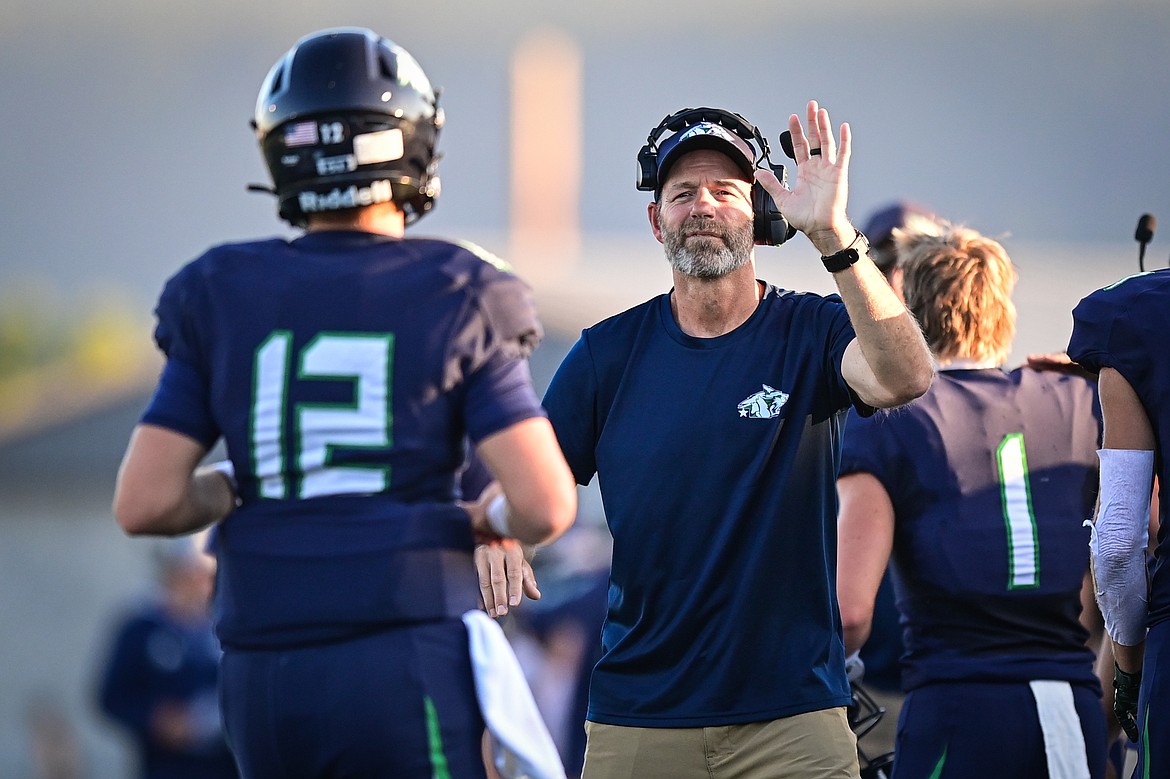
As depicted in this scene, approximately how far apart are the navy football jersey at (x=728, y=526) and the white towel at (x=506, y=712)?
84 centimetres

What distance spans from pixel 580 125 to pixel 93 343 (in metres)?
10.6

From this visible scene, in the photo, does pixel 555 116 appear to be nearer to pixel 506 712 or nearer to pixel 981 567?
pixel 981 567

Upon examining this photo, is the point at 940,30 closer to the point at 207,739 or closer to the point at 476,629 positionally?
the point at 207,739

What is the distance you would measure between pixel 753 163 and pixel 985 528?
116 cm

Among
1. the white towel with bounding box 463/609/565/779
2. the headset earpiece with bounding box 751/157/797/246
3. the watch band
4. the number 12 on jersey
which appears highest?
the headset earpiece with bounding box 751/157/797/246

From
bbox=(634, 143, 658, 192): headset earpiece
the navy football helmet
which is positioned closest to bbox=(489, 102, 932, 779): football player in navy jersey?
bbox=(634, 143, 658, 192): headset earpiece

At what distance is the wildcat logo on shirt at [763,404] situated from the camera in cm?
375

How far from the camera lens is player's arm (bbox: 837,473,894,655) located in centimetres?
409

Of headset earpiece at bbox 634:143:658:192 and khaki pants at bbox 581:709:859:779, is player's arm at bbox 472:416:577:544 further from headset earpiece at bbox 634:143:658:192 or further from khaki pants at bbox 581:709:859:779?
headset earpiece at bbox 634:143:658:192

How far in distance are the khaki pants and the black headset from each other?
123cm

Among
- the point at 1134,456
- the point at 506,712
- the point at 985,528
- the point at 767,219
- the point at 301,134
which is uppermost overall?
the point at 301,134

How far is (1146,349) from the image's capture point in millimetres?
3447

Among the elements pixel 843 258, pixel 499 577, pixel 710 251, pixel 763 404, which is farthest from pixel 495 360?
pixel 710 251

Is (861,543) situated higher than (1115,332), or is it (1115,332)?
(1115,332)
